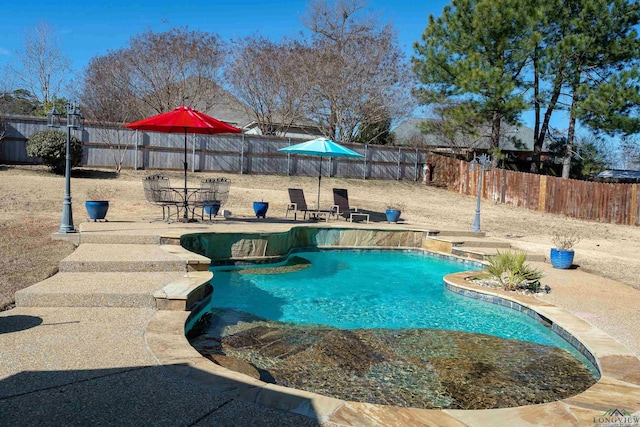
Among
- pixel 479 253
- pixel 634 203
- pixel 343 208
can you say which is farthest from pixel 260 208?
pixel 634 203

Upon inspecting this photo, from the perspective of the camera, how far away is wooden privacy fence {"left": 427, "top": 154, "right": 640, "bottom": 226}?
58.6ft

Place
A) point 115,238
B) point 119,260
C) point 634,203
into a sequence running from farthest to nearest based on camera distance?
point 634,203, point 115,238, point 119,260

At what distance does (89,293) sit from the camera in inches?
207

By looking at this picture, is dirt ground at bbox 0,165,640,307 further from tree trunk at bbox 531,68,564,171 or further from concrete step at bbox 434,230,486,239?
tree trunk at bbox 531,68,564,171

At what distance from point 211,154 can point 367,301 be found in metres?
15.5

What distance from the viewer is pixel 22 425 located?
2.79 meters

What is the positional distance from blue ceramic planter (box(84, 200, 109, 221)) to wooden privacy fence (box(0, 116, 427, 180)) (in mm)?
10172

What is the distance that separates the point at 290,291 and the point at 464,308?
2607 millimetres

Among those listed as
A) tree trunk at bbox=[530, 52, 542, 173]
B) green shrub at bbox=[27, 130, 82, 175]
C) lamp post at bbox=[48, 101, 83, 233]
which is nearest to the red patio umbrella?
lamp post at bbox=[48, 101, 83, 233]

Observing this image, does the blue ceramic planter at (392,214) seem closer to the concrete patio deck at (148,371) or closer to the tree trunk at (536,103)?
the concrete patio deck at (148,371)

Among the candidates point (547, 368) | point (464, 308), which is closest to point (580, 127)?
point (464, 308)

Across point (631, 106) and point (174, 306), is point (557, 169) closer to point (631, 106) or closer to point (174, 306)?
point (631, 106)

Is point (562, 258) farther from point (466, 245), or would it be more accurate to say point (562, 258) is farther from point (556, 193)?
point (556, 193)

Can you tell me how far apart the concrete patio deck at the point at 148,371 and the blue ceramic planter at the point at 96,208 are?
3.76 m
